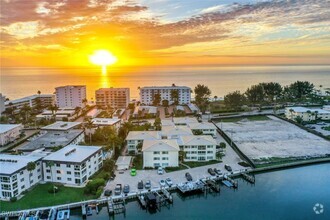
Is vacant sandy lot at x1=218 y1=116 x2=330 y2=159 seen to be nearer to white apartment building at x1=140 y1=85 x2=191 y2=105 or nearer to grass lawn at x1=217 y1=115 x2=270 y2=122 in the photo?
grass lawn at x1=217 y1=115 x2=270 y2=122

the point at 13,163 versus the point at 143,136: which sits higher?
the point at 143,136

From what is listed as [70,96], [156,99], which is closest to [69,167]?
[156,99]

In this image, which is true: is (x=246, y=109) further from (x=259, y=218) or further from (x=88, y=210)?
(x=88, y=210)

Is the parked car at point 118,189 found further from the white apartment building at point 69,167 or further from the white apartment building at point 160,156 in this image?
the white apartment building at point 160,156

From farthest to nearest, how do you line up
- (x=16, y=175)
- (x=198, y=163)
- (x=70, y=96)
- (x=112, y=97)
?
(x=70, y=96), (x=112, y=97), (x=198, y=163), (x=16, y=175)

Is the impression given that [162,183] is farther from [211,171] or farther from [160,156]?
[211,171]

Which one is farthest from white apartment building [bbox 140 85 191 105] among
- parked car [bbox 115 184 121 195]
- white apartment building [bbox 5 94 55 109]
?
parked car [bbox 115 184 121 195]

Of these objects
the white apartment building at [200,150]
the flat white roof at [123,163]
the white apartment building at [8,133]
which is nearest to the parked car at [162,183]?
the flat white roof at [123,163]
